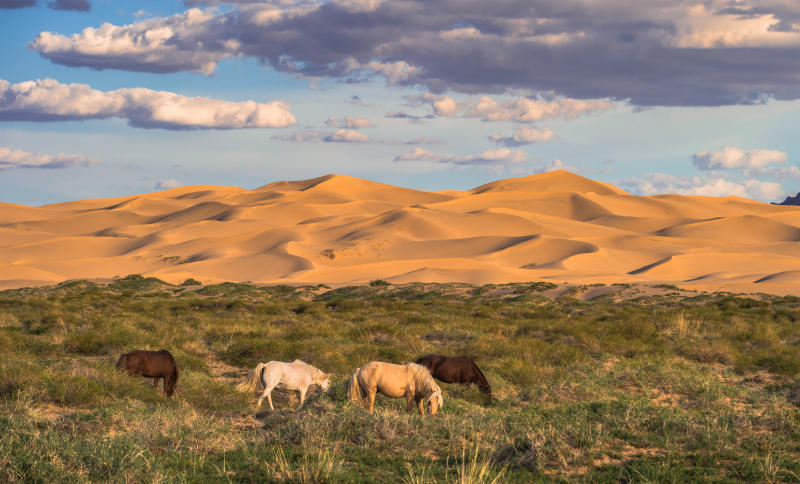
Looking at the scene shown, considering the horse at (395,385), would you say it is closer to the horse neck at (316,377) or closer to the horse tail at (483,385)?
the horse neck at (316,377)

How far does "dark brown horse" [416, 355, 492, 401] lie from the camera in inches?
435

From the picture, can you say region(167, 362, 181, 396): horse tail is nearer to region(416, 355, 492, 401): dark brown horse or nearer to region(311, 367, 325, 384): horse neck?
region(311, 367, 325, 384): horse neck

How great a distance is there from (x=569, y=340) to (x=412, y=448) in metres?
10.6

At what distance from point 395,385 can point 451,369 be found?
152cm

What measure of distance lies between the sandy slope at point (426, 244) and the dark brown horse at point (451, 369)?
3901 cm

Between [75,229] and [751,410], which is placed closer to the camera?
[751,410]

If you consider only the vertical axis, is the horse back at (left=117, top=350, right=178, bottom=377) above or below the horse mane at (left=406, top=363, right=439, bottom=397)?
above

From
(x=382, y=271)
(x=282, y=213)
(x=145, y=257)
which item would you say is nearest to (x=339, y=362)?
(x=382, y=271)

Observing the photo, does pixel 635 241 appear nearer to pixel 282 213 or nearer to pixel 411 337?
pixel 282 213

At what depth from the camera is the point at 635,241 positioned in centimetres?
8850

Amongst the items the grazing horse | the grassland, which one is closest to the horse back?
the grazing horse

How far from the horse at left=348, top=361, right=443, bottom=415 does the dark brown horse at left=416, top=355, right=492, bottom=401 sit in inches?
39.7

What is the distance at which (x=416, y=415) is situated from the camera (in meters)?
9.31

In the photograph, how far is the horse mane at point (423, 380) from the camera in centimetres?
996
